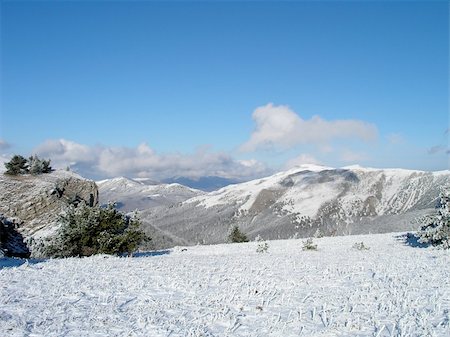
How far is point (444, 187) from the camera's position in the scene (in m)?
30.0

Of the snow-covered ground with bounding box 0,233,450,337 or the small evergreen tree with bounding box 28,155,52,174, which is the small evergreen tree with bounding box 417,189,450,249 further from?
the small evergreen tree with bounding box 28,155,52,174

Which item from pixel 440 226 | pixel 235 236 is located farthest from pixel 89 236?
pixel 235 236

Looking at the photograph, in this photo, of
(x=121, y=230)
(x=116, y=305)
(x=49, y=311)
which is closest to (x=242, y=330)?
(x=116, y=305)

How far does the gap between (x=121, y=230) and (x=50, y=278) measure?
48.8 ft

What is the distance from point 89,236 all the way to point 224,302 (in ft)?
62.5

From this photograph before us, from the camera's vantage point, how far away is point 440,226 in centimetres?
2788

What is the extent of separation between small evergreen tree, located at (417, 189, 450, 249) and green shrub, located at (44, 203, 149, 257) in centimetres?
2196

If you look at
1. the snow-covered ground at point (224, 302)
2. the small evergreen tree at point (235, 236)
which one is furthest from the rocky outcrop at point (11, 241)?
the small evergreen tree at point (235, 236)

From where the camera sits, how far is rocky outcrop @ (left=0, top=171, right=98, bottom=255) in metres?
34.6

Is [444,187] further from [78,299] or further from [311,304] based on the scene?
[78,299]

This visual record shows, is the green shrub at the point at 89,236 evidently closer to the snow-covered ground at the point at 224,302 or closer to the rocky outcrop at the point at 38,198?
the rocky outcrop at the point at 38,198

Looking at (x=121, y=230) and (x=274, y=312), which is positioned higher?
(x=121, y=230)

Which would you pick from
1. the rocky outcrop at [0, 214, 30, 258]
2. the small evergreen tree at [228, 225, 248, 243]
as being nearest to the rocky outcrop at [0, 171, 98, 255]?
the rocky outcrop at [0, 214, 30, 258]

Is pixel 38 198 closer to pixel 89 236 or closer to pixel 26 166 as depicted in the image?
pixel 26 166
